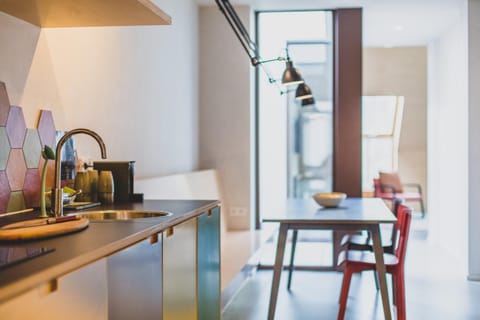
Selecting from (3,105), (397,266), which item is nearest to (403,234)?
(397,266)

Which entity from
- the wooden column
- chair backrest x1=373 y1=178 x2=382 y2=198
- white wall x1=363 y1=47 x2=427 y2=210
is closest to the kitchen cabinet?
the wooden column

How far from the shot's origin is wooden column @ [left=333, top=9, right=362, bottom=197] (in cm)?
564

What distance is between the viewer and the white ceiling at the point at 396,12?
5.49 m

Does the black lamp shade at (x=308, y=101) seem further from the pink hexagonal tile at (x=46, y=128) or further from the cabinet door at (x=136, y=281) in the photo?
the cabinet door at (x=136, y=281)

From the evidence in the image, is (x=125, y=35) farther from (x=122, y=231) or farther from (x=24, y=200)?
(x=122, y=231)

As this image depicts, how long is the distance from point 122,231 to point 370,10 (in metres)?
4.61

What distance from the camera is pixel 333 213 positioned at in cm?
388

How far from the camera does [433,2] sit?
17.8 feet

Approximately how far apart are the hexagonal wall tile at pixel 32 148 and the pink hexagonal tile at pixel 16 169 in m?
0.03

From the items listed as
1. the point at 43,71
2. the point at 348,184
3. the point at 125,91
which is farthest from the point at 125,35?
the point at 348,184

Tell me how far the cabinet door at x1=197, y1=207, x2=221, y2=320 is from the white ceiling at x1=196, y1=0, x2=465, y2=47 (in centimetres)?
320

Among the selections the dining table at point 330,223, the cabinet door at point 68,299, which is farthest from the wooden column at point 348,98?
the cabinet door at point 68,299

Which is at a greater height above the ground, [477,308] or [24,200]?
[24,200]

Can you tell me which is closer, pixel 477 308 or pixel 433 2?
pixel 477 308
